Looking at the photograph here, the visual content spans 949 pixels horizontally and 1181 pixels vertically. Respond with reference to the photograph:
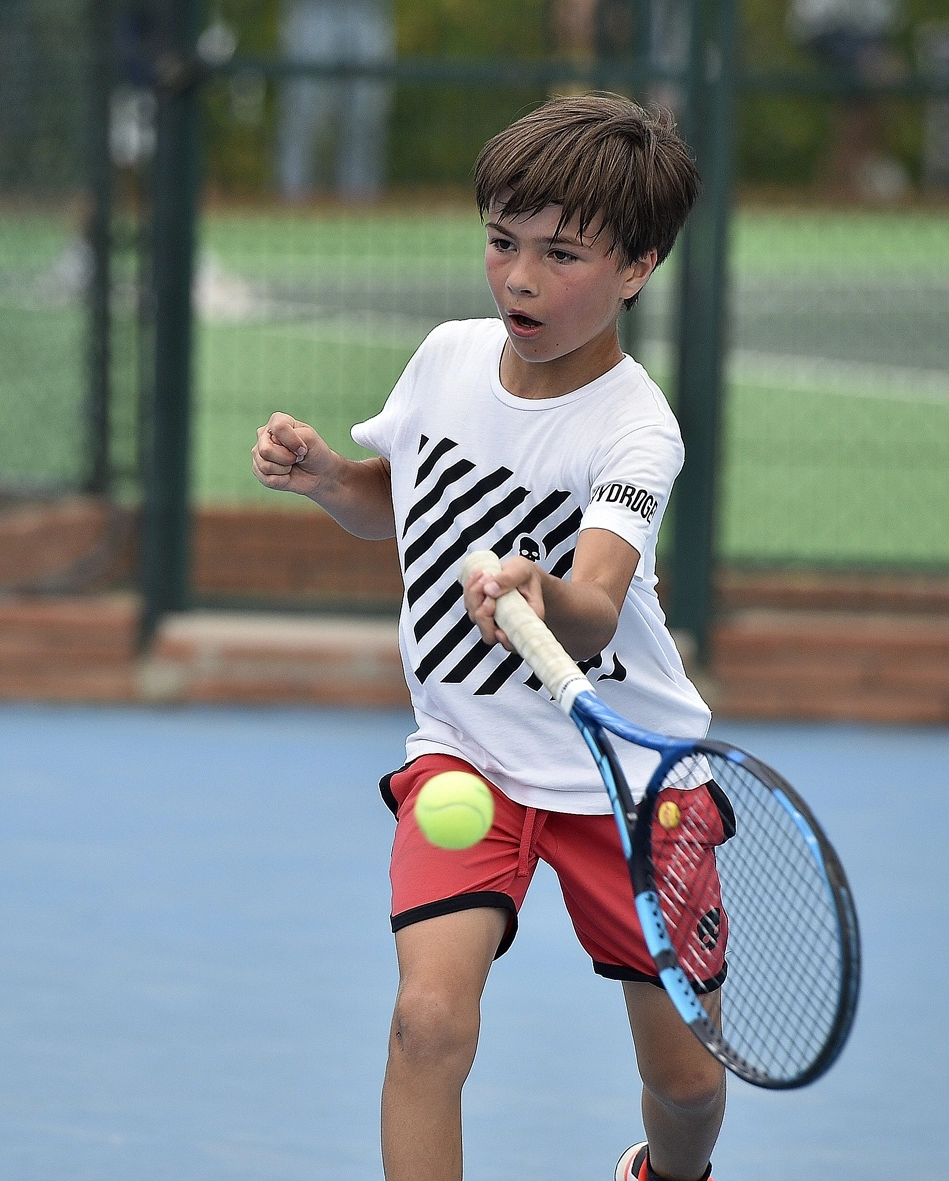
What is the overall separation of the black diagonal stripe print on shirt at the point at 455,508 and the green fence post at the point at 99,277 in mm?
4712

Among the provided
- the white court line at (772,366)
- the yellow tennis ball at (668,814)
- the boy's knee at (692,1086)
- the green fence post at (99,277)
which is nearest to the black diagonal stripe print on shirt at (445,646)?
the yellow tennis ball at (668,814)

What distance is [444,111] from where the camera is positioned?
736 centimetres

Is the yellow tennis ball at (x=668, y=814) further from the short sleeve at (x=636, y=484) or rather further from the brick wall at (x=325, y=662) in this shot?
the brick wall at (x=325, y=662)

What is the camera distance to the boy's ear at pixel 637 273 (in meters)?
2.52

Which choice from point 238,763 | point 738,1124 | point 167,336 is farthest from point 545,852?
point 167,336

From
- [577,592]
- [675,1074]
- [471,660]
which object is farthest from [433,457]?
[675,1074]

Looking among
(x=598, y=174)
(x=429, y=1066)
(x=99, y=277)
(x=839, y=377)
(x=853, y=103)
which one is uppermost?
(x=598, y=174)

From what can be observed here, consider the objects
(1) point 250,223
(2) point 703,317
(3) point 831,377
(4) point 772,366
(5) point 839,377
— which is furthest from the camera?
(4) point 772,366

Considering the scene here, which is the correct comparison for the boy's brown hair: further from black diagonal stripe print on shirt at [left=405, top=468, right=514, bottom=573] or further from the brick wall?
the brick wall

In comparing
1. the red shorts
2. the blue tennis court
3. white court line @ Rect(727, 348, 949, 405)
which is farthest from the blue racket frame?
white court line @ Rect(727, 348, 949, 405)

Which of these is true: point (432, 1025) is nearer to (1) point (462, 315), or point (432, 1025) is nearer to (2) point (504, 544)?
(2) point (504, 544)

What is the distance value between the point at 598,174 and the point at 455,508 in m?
0.47

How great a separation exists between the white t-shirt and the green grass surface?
394 cm

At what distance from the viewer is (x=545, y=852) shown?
2.61 meters
